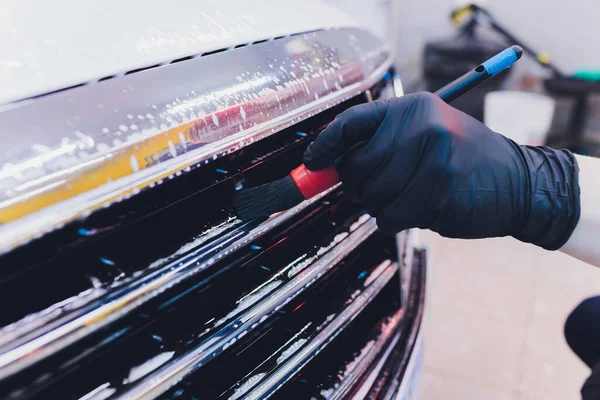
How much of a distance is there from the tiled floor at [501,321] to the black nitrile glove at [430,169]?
0.53 m

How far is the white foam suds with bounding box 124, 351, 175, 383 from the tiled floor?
0.77m

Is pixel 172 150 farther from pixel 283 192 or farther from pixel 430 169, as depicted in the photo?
pixel 430 169

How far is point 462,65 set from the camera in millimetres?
2840

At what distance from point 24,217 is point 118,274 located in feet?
0.34

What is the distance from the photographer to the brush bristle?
1.74 feet

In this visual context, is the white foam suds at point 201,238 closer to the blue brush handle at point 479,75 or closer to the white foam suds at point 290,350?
the white foam suds at point 290,350

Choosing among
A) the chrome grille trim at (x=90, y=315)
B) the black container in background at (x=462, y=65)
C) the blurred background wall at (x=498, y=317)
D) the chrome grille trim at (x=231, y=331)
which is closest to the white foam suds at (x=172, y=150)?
the chrome grille trim at (x=90, y=315)

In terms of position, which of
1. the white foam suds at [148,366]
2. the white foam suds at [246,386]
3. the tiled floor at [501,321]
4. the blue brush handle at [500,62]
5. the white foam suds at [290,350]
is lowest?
the tiled floor at [501,321]

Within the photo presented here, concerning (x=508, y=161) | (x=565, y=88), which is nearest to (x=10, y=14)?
(x=508, y=161)

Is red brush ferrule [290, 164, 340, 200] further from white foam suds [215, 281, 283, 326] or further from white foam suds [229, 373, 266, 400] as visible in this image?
white foam suds [229, 373, 266, 400]

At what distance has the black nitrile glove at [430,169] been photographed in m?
0.55

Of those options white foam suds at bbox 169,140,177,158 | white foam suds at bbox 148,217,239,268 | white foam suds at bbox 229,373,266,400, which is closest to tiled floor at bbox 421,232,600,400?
white foam suds at bbox 229,373,266,400

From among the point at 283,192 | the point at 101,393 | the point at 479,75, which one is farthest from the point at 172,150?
the point at 479,75

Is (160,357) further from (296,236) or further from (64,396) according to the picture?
(296,236)
